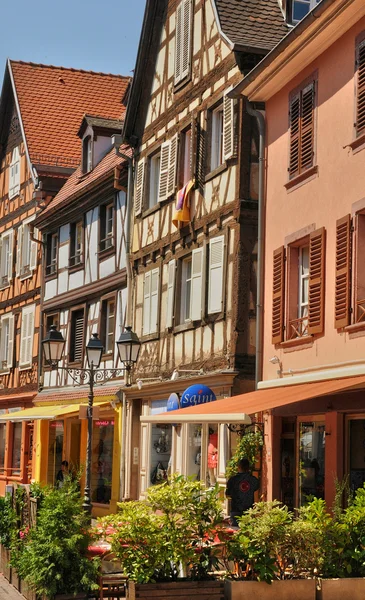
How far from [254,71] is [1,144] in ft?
73.2

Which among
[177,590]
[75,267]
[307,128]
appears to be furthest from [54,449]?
[177,590]

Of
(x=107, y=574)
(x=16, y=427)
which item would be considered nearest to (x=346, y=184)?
(x=107, y=574)

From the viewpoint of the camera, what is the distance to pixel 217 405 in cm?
1612

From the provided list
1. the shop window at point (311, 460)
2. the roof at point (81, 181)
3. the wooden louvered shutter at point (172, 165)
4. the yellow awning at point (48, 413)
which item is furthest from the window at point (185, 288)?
the shop window at point (311, 460)

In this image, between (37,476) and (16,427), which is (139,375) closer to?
(37,476)

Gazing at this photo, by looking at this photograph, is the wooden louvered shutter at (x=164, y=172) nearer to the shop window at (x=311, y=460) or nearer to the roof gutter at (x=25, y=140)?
the shop window at (x=311, y=460)

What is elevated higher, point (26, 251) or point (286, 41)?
point (26, 251)

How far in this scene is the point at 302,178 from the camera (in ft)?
56.5

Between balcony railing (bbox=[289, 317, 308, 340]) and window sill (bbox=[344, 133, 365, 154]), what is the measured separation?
2630 mm

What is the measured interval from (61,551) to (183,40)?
14077mm

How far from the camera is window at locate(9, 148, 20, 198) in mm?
37031

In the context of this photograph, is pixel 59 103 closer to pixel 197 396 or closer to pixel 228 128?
pixel 228 128

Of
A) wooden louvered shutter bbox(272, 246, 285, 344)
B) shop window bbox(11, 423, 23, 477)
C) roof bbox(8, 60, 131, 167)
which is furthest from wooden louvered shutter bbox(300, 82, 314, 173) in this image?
shop window bbox(11, 423, 23, 477)

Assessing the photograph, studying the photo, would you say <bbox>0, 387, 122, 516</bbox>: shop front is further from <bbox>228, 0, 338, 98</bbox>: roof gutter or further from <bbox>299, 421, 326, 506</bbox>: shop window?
<bbox>228, 0, 338, 98</bbox>: roof gutter
